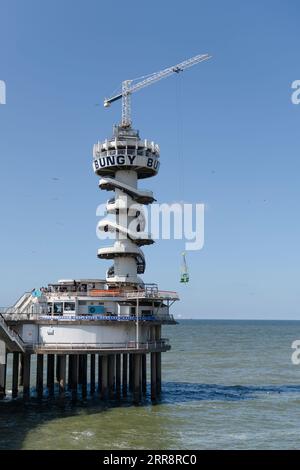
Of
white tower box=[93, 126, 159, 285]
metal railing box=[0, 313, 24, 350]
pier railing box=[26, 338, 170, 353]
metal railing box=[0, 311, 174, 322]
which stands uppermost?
white tower box=[93, 126, 159, 285]

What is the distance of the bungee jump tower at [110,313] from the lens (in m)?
58.5

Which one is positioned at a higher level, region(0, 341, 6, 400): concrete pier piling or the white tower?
the white tower

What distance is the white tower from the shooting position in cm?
6812

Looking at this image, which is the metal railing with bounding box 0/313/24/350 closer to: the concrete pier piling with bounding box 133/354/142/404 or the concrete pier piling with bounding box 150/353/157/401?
the concrete pier piling with bounding box 133/354/142/404

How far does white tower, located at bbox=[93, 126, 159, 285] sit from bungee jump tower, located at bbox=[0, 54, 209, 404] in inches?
4.5

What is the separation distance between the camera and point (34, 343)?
58.8 m

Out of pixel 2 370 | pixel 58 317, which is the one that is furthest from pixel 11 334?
pixel 2 370

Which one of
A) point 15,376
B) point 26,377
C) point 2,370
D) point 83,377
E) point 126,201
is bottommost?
point 83,377

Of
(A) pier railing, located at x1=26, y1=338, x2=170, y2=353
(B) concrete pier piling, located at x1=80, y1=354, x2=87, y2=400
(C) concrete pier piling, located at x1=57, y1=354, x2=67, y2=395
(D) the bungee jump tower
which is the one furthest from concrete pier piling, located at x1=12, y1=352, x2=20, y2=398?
(C) concrete pier piling, located at x1=57, y1=354, x2=67, y2=395

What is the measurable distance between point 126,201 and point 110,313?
14.1m

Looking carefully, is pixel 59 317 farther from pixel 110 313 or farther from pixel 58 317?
pixel 110 313

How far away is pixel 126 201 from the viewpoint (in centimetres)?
6856
